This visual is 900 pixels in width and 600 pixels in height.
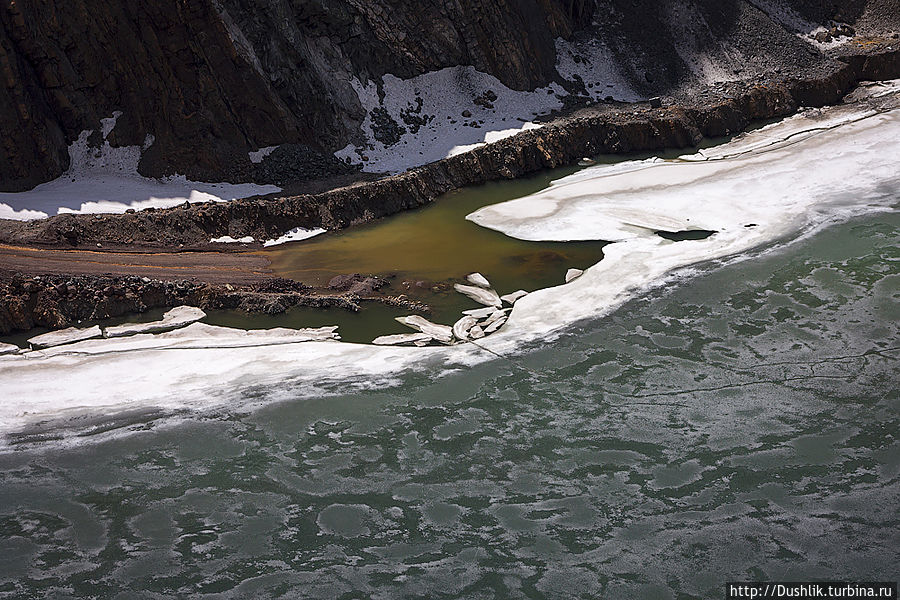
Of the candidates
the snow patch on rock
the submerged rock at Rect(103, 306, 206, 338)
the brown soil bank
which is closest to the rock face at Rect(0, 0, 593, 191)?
the snow patch on rock

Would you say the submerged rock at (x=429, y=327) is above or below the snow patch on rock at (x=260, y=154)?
below

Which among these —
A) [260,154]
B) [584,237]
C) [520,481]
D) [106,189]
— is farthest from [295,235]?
[520,481]

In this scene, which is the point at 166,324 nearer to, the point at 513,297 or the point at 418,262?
the point at 418,262

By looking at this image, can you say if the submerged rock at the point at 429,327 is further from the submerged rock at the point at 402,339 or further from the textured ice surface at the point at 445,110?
the textured ice surface at the point at 445,110

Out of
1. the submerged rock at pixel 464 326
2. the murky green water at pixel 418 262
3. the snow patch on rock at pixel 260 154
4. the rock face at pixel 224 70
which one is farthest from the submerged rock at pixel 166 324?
the snow patch on rock at pixel 260 154

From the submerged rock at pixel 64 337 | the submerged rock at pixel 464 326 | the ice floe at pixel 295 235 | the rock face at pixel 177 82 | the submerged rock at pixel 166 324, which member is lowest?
the submerged rock at pixel 464 326

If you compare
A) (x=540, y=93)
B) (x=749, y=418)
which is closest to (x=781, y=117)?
(x=540, y=93)
